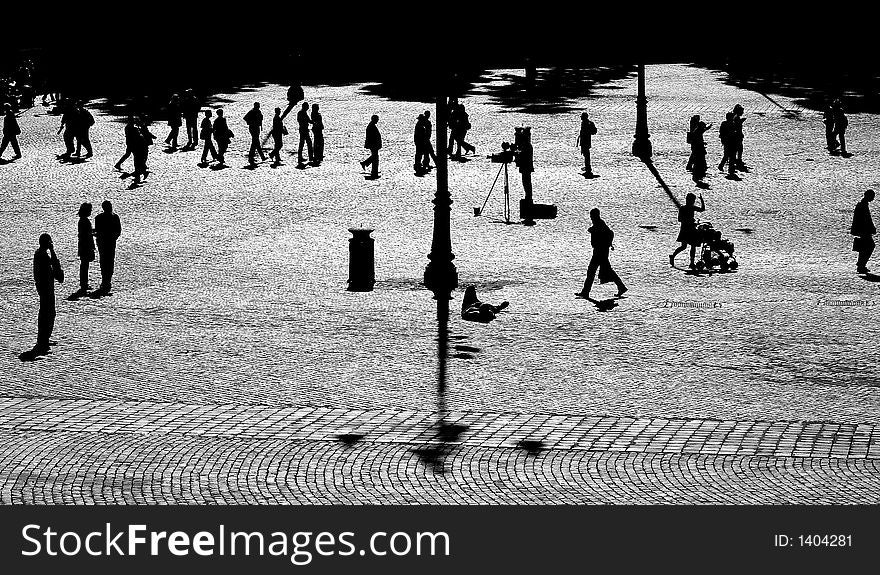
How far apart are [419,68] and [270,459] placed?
116ft

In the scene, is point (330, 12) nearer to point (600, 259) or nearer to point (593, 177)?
point (593, 177)

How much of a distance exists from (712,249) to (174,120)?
51.4ft

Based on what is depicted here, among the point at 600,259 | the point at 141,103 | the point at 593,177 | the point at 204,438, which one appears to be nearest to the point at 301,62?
the point at 141,103

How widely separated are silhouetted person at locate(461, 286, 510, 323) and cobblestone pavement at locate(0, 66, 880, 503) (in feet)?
0.98

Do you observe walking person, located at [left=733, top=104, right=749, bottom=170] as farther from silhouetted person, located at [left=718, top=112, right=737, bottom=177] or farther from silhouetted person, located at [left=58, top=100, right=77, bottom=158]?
silhouetted person, located at [left=58, top=100, right=77, bottom=158]

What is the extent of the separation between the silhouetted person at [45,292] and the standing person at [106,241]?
3.43m

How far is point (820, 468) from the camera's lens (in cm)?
1180

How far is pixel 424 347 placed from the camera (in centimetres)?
1692

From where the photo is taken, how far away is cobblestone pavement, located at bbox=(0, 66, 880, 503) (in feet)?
38.5

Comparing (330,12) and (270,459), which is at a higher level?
(330,12)

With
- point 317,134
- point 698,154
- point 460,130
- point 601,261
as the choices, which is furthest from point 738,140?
point 601,261

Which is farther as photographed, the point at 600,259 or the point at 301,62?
the point at 301,62

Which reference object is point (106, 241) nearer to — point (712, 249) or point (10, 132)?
point (712, 249)

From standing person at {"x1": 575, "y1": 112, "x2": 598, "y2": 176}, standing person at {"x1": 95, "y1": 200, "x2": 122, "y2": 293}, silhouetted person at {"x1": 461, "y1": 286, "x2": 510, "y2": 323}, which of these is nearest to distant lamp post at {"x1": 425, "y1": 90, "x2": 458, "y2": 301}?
silhouetted person at {"x1": 461, "y1": 286, "x2": 510, "y2": 323}
